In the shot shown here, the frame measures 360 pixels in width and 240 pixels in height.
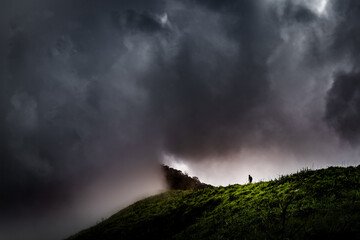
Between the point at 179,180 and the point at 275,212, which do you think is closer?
the point at 275,212

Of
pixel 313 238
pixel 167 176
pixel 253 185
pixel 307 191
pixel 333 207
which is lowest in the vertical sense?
pixel 313 238

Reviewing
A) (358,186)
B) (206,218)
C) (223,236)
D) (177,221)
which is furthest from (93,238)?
(358,186)

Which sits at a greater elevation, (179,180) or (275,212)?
(179,180)

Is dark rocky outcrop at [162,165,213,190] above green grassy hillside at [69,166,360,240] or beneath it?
above

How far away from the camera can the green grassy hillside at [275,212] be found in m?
8.38

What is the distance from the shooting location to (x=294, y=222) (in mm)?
9445

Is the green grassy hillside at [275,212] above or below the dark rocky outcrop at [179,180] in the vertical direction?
below

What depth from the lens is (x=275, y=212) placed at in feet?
39.0

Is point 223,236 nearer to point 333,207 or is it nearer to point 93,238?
point 333,207

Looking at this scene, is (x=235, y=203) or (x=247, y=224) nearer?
(x=247, y=224)

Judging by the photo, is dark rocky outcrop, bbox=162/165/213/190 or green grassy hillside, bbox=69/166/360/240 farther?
dark rocky outcrop, bbox=162/165/213/190

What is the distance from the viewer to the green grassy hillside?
838 cm

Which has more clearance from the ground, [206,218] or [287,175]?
[287,175]

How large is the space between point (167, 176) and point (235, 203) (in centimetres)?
5821
